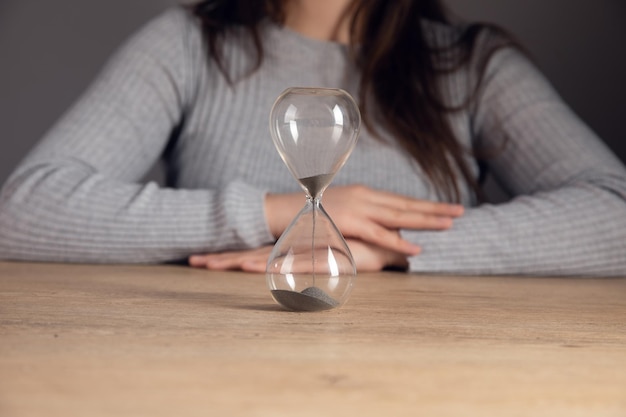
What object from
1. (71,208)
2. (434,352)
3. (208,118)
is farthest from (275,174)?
(434,352)

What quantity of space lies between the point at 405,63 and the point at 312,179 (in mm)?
872

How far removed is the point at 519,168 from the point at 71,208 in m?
0.75

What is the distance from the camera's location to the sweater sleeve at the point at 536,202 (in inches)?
47.8

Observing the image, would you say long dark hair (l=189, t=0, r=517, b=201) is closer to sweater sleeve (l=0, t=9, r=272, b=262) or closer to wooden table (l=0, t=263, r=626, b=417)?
sweater sleeve (l=0, t=9, r=272, b=262)

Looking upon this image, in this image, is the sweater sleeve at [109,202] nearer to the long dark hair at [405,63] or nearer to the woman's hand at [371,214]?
the woman's hand at [371,214]

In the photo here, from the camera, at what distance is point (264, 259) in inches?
43.7

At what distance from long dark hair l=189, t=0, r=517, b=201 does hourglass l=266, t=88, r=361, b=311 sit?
0.73 m

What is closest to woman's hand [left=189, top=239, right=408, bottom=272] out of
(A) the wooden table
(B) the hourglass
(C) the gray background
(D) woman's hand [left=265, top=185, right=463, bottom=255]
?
(D) woman's hand [left=265, top=185, right=463, bottom=255]

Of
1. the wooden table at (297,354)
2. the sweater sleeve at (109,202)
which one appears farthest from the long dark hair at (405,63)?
the wooden table at (297,354)

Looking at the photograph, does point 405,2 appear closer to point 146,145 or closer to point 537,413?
point 146,145

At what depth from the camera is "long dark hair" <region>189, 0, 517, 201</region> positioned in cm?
145

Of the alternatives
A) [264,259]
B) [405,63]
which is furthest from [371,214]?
[405,63]

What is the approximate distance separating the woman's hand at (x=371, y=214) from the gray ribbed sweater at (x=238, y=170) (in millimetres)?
19

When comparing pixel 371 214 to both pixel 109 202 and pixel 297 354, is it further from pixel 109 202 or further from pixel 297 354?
pixel 297 354
